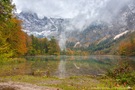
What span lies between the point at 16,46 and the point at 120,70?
4771cm

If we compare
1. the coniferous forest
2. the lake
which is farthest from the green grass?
the lake

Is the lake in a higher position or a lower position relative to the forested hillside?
lower

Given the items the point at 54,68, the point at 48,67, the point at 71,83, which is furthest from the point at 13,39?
the point at 71,83

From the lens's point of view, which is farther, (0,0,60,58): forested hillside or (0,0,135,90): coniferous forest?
(0,0,135,90): coniferous forest

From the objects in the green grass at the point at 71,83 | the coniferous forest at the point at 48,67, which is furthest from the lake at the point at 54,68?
the green grass at the point at 71,83

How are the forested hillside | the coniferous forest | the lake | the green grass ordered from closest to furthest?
the green grass
the forested hillside
the coniferous forest
the lake

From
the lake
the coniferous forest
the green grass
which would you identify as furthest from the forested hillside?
the green grass

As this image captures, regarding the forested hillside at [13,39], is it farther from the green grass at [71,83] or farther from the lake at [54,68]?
the green grass at [71,83]

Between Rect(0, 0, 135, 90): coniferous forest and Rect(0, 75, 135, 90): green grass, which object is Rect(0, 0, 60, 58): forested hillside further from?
Rect(0, 75, 135, 90): green grass

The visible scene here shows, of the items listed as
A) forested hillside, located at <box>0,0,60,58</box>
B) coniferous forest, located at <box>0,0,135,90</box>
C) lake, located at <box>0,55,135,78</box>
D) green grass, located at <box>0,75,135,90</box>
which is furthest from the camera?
lake, located at <box>0,55,135,78</box>

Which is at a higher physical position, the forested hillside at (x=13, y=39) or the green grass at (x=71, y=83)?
the forested hillside at (x=13, y=39)

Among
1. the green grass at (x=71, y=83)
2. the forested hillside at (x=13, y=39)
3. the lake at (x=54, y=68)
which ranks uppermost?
the forested hillside at (x=13, y=39)

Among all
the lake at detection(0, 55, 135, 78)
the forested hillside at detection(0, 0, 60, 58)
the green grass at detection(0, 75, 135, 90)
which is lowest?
the green grass at detection(0, 75, 135, 90)

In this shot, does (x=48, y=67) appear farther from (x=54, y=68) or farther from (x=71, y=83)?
(x=71, y=83)
